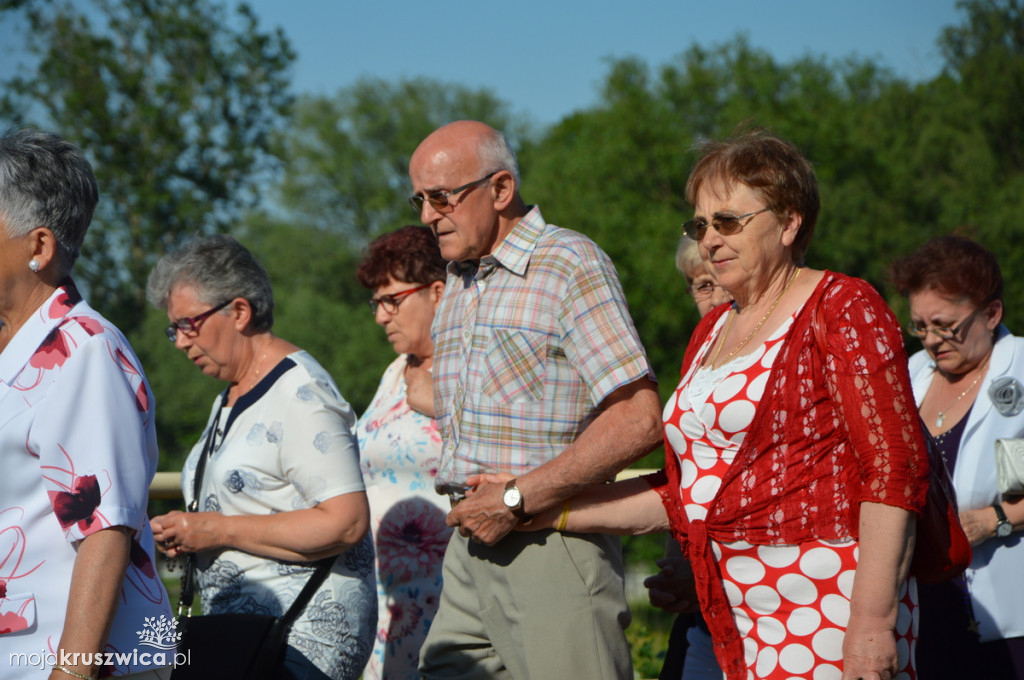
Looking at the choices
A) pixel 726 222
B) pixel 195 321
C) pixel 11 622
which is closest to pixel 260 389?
pixel 195 321

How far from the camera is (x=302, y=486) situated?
10.8ft

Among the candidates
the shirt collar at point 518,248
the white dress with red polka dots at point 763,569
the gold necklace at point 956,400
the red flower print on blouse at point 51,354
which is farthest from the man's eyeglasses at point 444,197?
the gold necklace at point 956,400

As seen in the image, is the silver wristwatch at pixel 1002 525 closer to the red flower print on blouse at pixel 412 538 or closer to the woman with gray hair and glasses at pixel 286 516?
the red flower print on blouse at pixel 412 538

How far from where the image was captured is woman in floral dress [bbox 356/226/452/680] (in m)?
4.00

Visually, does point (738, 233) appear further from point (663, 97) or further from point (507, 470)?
point (663, 97)

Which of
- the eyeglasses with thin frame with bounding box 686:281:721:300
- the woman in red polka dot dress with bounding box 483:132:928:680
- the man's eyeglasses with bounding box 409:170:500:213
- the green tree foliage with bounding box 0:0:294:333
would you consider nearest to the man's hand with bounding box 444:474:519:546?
the woman in red polka dot dress with bounding box 483:132:928:680

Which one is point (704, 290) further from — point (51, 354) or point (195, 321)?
point (51, 354)

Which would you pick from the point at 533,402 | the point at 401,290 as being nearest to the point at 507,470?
the point at 533,402

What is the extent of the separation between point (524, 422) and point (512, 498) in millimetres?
240

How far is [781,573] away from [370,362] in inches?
1128

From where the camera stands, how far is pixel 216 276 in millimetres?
3650

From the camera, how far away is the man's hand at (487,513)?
2857mm

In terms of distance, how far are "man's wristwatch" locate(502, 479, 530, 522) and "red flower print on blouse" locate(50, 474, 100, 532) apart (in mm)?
1092

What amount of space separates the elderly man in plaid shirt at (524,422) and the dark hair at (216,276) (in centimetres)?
85
